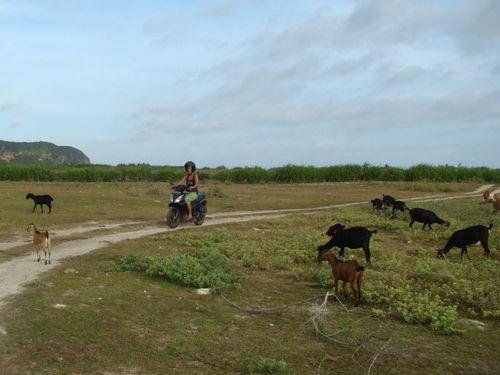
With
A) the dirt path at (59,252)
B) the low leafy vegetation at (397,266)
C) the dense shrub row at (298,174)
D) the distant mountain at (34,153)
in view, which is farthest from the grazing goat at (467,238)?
the distant mountain at (34,153)

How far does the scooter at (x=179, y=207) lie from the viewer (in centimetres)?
1686

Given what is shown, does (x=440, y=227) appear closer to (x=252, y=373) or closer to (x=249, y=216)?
(x=249, y=216)

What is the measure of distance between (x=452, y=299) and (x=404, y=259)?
10.8ft

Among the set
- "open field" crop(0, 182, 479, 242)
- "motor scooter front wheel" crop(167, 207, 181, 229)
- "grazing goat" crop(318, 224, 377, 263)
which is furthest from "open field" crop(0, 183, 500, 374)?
"open field" crop(0, 182, 479, 242)

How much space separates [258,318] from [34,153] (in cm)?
11440

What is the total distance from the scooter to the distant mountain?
8932 cm

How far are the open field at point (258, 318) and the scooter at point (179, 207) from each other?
3.90 m

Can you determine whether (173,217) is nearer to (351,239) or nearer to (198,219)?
(198,219)

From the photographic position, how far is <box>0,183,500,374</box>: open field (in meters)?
5.73

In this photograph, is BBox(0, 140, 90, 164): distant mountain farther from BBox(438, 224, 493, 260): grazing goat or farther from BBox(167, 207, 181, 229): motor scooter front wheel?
BBox(438, 224, 493, 260): grazing goat

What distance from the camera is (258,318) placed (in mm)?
7371

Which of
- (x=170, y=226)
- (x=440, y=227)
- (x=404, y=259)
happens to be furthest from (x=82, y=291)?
(x=440, y=227)

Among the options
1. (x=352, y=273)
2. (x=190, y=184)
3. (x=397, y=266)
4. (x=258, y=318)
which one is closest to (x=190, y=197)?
(x=190, y=184)

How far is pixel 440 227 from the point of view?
1697 centimetres
